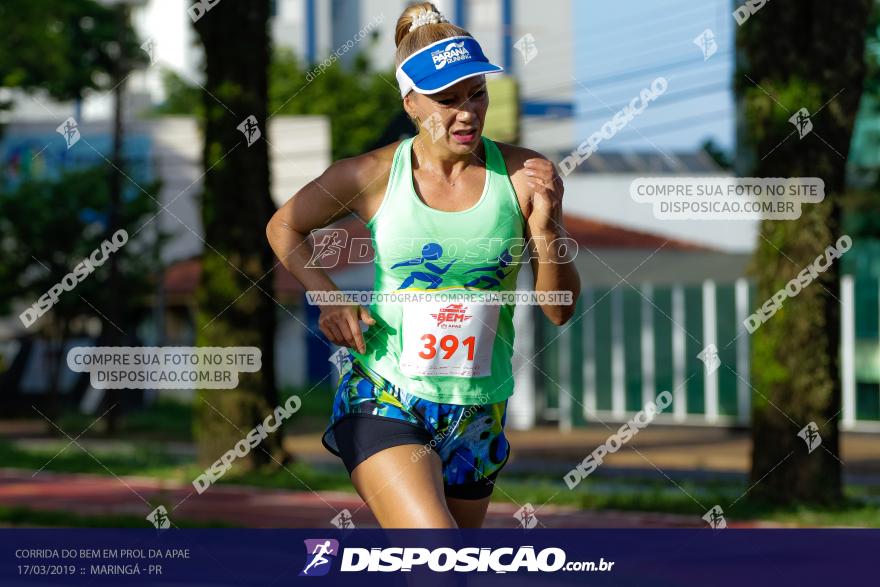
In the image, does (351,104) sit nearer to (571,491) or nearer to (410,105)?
(571,491)

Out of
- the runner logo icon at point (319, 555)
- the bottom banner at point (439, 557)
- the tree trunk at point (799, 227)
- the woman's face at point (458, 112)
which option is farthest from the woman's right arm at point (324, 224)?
the tree trunk at point (799, 227)

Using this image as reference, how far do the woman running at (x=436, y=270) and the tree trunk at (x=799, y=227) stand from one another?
6.87 m

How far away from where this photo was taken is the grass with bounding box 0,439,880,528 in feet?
34.2

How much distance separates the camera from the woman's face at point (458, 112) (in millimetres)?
3775

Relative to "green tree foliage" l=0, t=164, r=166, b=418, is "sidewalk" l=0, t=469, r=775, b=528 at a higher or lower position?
lower

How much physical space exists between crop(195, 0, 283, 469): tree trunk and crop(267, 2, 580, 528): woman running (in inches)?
374

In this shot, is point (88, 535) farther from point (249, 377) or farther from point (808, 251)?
point (249, 377)

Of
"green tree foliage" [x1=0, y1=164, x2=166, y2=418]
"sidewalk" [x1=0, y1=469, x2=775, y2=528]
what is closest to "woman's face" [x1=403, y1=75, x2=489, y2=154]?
"sidewalk" [x1=0, y1=469, x2=775, y2=528]

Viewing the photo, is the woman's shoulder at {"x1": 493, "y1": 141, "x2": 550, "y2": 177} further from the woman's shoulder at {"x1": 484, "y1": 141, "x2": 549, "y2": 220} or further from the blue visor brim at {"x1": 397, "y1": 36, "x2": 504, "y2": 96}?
the blue visor brim at {"x1": 397, "y1": 36, "x2": 504, "y2": 96}

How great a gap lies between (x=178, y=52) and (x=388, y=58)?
697cm

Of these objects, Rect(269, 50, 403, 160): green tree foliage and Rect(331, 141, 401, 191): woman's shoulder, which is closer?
Rect(331, 141, 401, 191): woman's shoulder

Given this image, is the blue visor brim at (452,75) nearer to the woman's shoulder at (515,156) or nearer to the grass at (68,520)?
the woman's shoulder at (515,156)

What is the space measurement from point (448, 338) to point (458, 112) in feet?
2.02

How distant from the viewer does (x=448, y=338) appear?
3924 mm
